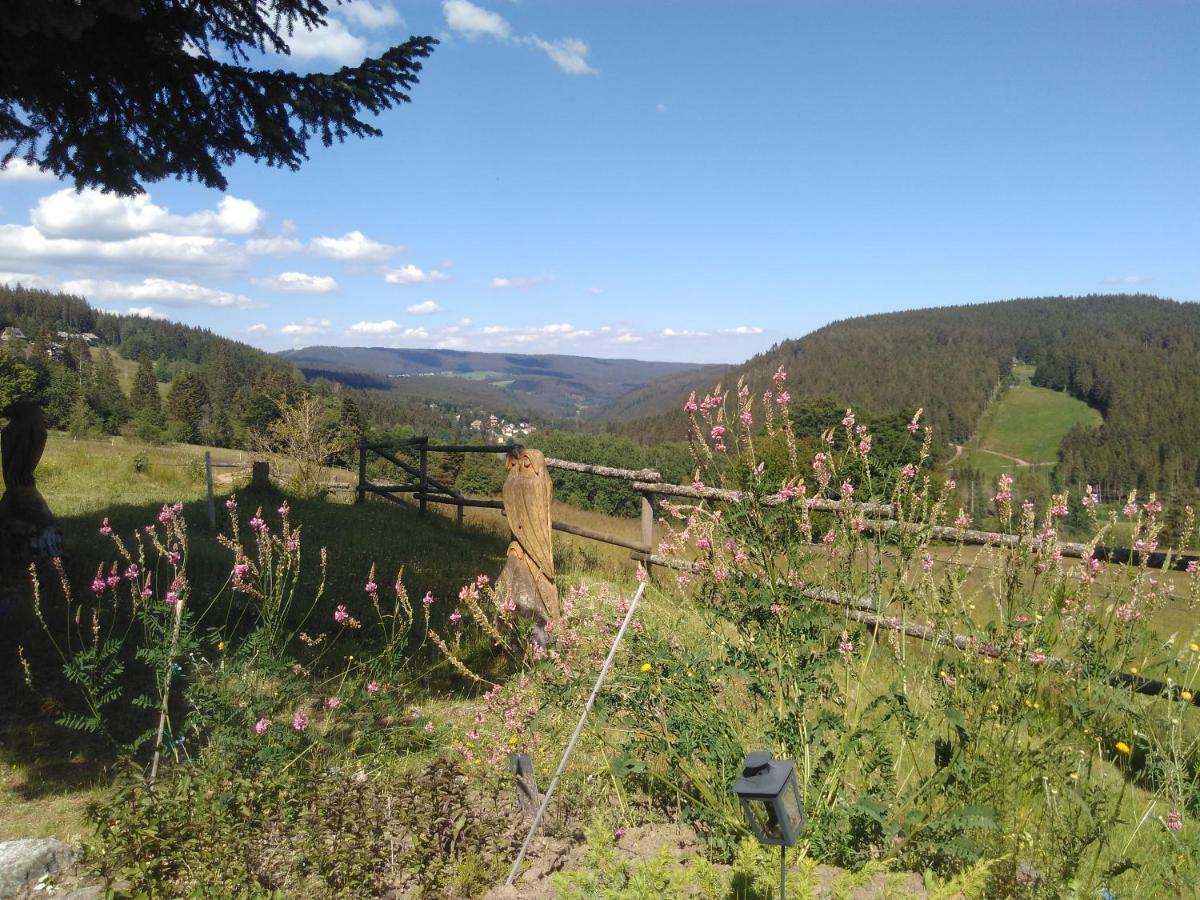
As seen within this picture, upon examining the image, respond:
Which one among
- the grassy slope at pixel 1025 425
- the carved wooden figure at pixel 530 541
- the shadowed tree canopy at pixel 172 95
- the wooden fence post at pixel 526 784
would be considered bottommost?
the grassy slope at pixel 1025 425

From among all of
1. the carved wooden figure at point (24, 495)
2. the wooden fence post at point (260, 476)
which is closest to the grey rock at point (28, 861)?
the carved wooden figure at point (24, 495)

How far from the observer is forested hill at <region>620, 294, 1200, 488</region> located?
8806 centimetres

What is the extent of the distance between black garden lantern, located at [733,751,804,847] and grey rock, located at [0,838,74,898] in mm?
2745

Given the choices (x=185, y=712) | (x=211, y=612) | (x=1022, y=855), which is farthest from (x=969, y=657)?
(x=211, y=612)

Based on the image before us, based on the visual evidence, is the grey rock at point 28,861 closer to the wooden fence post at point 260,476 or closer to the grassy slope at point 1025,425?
the wooden fence post at point 260,476

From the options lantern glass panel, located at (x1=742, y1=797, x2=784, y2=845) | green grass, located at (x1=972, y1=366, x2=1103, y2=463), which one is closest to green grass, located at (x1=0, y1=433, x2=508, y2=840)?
lantern glass panel, located at (x1=742, y1=797, x2=784, y2=845)

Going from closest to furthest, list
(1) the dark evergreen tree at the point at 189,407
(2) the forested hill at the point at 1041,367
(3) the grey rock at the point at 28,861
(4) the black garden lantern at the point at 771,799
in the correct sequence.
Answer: (4) the black garden lantern at the point at 771,799
(3) the grey rock at the point at 28,861
(1) the dark evergreen tree at the point at 189,407
(2) the forested hill at the point at 1041,367

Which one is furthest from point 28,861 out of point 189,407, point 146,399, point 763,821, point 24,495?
point 146,399

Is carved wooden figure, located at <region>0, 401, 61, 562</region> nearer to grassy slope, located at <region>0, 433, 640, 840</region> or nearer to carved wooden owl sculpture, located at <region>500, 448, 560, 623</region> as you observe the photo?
grassy slope, located at <region>0, 433, 640, 840</region>

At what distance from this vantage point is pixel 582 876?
2.20m

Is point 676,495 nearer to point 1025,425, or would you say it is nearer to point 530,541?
point 530,541

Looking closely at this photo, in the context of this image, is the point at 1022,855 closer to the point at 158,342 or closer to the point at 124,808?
the point at 124,808

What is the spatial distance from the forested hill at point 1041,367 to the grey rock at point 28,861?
73.8m

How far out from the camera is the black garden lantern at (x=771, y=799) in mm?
1694
